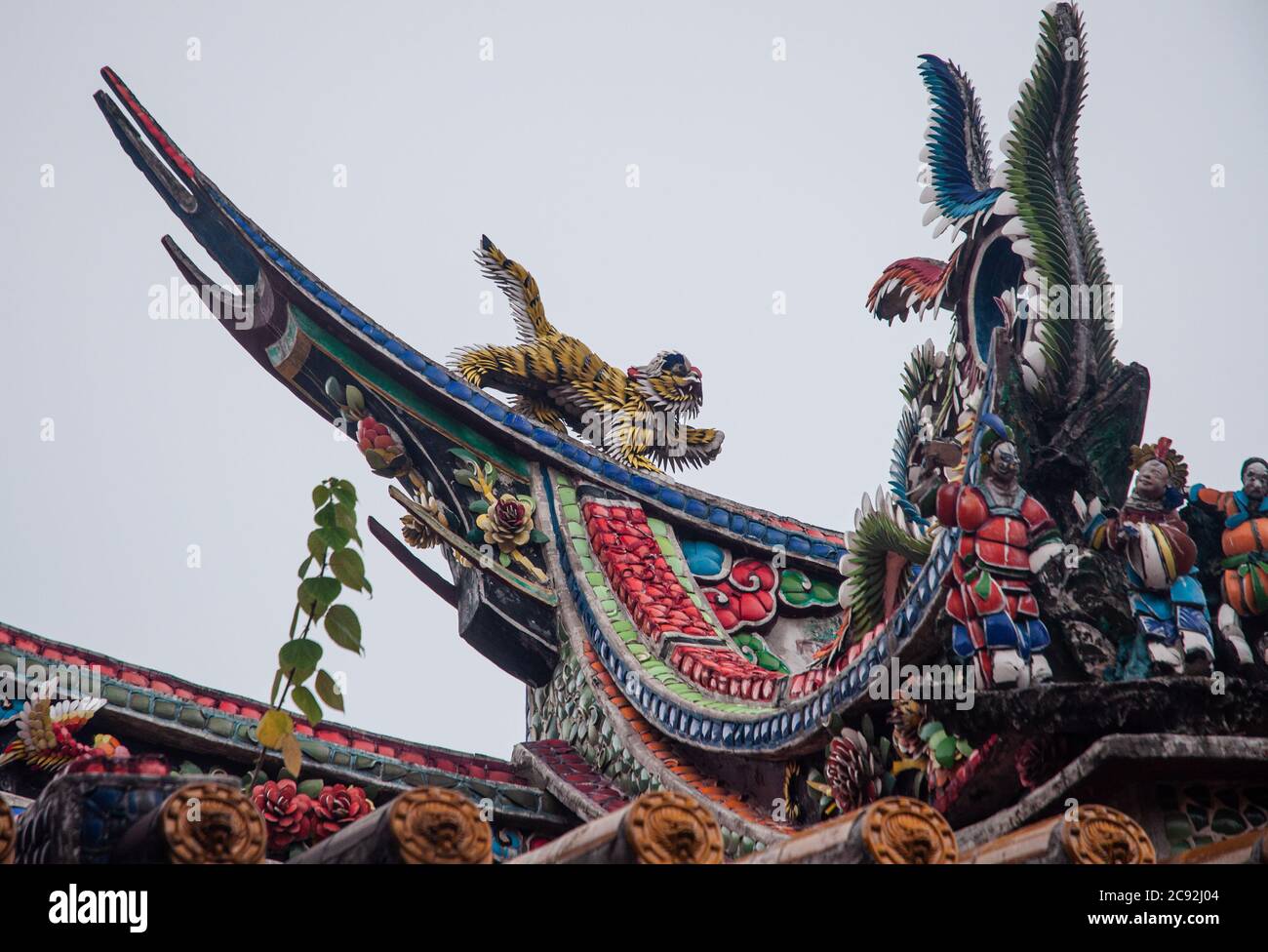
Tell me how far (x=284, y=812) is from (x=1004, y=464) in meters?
3.33

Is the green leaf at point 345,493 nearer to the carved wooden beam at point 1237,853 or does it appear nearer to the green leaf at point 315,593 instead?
the green leaf at point 315,593

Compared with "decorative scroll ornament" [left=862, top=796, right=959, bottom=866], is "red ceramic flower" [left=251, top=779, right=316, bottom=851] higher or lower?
higher

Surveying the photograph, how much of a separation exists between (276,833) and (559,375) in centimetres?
397

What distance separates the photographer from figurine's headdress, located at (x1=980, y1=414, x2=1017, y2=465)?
6.16 m

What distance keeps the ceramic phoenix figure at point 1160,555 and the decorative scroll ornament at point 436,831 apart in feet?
9.91

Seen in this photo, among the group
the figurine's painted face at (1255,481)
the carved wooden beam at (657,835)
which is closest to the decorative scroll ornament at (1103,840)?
the carved wooden beam at (657,835)

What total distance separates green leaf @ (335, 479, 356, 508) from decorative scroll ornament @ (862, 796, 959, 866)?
4.53 feet

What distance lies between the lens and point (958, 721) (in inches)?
230

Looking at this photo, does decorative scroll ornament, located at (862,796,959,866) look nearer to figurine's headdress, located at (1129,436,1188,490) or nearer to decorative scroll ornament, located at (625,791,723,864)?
decorative scroll ornament, located at (625,791,723,864)

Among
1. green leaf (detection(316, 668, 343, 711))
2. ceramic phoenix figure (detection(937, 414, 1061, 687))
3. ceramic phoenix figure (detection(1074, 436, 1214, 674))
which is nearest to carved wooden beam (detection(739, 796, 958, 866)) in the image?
green leaf (detection(316, 668, 343, 711))

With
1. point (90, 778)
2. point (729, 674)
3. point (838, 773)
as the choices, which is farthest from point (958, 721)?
point (90, 778)

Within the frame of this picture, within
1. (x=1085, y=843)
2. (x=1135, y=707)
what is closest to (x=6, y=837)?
(x=1085, y=843)

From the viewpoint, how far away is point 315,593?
385 cm
